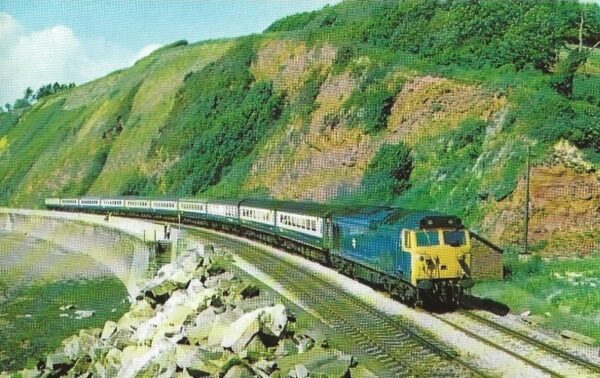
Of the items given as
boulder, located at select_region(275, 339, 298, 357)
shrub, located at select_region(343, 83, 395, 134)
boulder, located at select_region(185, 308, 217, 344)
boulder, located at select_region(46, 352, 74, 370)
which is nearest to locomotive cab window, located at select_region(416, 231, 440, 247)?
boulder, located at select_region(275, 339, 298, 357)

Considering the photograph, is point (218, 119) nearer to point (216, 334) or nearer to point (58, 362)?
point (58, 362)

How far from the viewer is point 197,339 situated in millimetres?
18719

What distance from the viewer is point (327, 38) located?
239 feet

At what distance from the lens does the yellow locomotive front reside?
71.4 feet

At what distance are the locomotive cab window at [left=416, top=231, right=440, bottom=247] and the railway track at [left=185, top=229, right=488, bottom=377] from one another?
98.1 inches

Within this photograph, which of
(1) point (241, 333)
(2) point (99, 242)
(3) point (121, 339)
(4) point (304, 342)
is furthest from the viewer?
(2) point (99, 242)

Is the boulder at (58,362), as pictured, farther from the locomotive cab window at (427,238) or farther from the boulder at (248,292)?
the locomotive cab window at (427,238)

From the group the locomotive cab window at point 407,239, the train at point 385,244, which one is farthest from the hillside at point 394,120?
the locomotive cab window at point 407,239

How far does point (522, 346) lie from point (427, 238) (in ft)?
16.2

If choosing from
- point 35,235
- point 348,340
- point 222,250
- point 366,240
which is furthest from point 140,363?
point 35,235

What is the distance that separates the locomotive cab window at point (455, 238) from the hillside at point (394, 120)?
9291mm

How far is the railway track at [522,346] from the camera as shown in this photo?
1606 centimetres

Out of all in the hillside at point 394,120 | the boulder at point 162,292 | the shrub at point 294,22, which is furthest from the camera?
the shrub at point 294,22

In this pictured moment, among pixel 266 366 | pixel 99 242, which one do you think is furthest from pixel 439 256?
A: pixel 99 242
